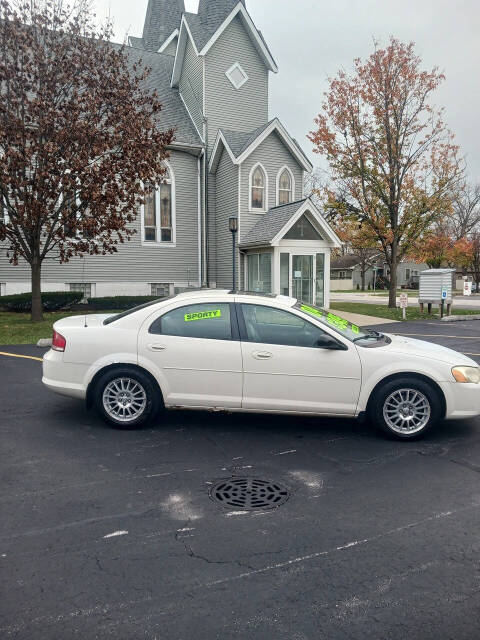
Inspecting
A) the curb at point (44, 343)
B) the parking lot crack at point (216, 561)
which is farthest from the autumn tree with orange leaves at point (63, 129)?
the parking lot crack at point (216, 561)

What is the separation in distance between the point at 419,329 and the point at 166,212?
12011mm

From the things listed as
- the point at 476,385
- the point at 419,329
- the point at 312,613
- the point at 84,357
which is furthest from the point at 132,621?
the point at 419,329

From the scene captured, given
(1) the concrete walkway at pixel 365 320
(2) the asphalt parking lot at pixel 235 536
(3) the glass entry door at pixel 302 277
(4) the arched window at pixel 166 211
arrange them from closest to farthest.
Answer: (2) the asphalt parking lot at pixel 235 536, (1) the concrete walkway at pixel 365 320, (3) the glass entry door at pixel 302 277, (4) the arched window at pixel 166 211

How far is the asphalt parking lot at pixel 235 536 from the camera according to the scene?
9.08 feet

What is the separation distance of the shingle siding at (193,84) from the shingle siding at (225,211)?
232cm

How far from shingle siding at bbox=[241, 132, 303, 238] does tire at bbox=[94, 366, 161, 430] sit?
16.7 metres

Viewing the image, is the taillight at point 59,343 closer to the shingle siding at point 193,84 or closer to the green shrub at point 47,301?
the green shrub at point 47,301

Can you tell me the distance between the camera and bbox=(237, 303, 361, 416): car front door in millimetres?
5703

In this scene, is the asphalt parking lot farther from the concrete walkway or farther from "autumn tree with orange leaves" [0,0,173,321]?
the concrete walkway

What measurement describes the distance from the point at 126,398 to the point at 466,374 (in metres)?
3.80

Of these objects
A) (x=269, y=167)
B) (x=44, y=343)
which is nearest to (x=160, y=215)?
(x=269, y=167)

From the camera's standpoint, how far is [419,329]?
1650 cm

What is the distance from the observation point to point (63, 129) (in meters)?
14.4

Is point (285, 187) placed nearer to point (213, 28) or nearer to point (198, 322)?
point (213, 28)
